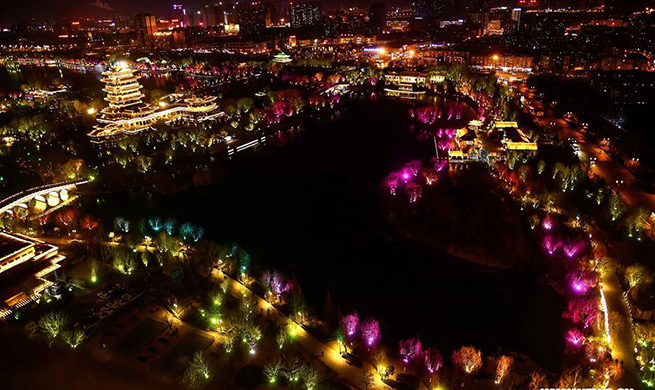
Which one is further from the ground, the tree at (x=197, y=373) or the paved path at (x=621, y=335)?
the tree at (x=197, y=373)

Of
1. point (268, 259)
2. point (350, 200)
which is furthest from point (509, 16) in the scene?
point (268, 259)

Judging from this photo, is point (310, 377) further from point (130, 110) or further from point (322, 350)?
point (130, 110)

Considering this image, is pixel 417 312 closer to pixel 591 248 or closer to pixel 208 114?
pixel 591 248

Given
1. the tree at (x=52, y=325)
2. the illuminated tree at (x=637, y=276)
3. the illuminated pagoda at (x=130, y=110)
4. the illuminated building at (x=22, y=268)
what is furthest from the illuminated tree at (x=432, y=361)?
the illuminated pagoda at (x=130, y=110)

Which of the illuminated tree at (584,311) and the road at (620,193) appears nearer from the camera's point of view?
the road at (620,193)

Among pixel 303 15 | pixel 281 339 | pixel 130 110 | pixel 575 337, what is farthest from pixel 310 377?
pixel 303 15

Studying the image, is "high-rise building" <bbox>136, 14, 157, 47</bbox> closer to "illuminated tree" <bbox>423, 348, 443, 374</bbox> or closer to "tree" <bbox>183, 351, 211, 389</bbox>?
"tree" <bbox>183, 351, 211, 389</bbox>

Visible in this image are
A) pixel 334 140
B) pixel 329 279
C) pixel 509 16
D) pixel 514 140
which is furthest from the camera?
pixel 509 16

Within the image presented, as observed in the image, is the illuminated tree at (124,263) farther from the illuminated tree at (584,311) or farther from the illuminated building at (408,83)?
the illuminated building at (408,83)
